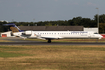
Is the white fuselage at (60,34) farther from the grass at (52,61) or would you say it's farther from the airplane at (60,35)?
the grass at (52,61)

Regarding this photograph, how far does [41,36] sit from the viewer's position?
43594mm

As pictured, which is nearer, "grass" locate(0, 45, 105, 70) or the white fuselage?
"grass" locate(0, 45, 105, 70)

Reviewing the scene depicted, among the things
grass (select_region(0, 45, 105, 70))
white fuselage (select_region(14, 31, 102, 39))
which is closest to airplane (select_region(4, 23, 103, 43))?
white fuselage (select_region(14, 31, 102, 39))

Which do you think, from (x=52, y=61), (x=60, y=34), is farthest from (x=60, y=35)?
(x=52, y=61)

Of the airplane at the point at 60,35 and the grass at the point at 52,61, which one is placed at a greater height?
the airplane at the point at 60,35

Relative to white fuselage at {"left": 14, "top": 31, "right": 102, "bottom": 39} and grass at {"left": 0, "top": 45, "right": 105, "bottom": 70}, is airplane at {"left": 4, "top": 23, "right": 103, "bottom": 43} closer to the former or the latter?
white fuselage at {"left": 14, "top": 31, "right": 102, "bottom": 39}

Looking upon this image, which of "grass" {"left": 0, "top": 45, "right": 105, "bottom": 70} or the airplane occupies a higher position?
the airplane

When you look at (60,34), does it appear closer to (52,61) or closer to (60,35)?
(60,35)

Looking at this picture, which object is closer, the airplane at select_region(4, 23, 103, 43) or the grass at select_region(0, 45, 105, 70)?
the grass at select_region(0, 45, 105, 70)

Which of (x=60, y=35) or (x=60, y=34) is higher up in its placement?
(x=60, y=34)

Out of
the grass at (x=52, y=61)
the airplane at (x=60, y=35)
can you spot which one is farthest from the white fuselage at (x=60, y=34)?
the grass at (x=52, y=61)

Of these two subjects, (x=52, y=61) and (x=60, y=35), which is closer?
(x=52, y=61)

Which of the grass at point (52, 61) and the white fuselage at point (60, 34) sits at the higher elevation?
the white fuselage at point (60, 34)

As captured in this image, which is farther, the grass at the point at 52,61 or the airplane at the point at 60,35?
the airplane at the point at 60,35
